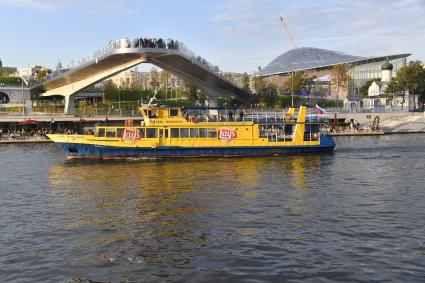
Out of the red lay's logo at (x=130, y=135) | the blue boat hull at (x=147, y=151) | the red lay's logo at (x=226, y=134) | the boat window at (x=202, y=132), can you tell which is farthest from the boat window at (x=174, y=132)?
the red lay's logo at (x=226, y=134)

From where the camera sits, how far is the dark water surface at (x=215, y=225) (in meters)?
15.7

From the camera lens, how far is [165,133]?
45.0 meters

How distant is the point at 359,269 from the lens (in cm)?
1554

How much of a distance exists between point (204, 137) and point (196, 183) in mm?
15136

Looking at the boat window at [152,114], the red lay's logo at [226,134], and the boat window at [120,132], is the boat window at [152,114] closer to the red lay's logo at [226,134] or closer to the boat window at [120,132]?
the boat window at [120,132]

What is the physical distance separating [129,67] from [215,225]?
6092 cm

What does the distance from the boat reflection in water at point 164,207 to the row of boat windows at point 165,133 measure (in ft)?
17.4

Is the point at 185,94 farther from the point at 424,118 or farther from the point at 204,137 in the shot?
the point at 204,137

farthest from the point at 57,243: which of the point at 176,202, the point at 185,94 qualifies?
the point at 185,94

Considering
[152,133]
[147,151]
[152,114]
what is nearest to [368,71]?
[152,114]

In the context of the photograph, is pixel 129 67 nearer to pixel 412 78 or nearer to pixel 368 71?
pixel 412 78

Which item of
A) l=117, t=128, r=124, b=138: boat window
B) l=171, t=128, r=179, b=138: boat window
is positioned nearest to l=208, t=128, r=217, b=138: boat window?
l=171, t=128, r=179, b=138: boat window

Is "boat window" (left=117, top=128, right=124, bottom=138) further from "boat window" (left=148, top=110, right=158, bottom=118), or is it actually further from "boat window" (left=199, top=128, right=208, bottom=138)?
"boat window" (left=199, top=128, right=208, bottom=138)

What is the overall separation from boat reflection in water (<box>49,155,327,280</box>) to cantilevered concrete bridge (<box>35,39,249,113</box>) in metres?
32.7
